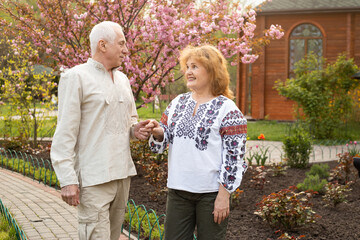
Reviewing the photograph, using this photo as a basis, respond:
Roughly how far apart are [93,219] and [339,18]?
59.6ft

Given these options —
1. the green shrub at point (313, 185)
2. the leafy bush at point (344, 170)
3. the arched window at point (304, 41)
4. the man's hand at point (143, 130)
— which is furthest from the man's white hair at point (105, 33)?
the arched window at point (304, 41)

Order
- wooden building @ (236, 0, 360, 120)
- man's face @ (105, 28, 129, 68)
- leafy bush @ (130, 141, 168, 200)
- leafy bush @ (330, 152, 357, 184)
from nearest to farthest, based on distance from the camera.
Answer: man's face @ (105, 28, 129, 68) < leafy bush @ (130, 141, 168, 200) < leafy bush @ (330, 152, 357, 184) < wooden building @ (236, 0, 360, 120)

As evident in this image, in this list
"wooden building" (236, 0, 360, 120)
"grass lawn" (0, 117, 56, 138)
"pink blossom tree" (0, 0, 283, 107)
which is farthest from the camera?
"wooden building" (236, 0, 360, 120)

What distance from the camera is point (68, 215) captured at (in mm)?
5266

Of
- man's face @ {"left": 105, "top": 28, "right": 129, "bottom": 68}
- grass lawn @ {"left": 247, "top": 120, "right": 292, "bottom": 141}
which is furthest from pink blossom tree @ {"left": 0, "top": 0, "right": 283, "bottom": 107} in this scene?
grass lawn @ {"left": 247, "top": 120, "right": 292, "bottom": 141}

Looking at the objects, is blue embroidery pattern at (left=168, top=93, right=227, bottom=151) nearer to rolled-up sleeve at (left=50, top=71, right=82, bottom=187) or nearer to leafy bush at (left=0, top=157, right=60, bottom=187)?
rolled-up sleeve at (left=50, top=71, right=82, bottom=187)

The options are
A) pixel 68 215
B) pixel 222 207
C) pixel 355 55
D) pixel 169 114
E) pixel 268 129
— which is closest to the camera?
pixel 222 207

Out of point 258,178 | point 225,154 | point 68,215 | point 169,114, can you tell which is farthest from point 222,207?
point 258,178

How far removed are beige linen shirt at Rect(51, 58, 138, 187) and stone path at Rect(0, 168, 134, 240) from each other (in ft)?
6.16

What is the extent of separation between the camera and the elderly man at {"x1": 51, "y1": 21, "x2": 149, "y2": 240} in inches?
105

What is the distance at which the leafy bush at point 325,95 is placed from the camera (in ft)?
43.2

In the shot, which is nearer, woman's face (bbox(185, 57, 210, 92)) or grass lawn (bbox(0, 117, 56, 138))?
woman's face (bbox(185, 57, 210, 92))

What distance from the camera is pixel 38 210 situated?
550 cm

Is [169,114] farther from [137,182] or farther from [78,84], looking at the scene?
[137,182]
